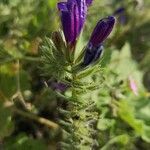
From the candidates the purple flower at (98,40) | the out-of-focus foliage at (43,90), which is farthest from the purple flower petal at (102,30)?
the out-of-focus foliage at (43,90)

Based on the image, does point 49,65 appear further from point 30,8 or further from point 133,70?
point 133,70

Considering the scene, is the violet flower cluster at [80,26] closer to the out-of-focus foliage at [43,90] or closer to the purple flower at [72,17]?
the purple flower at [72,17]

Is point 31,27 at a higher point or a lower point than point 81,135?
higher

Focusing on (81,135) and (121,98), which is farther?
(121,98)

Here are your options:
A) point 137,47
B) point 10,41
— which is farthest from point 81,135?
point 137,47

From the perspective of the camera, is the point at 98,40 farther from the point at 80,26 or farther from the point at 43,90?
the point at 43,90

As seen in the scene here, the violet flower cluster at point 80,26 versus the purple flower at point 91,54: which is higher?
the violet flower cluster at point 80,26

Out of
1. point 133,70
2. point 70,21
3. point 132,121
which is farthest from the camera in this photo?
point 133,70

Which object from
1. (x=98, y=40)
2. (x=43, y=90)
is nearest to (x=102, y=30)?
(x=98, y=40)

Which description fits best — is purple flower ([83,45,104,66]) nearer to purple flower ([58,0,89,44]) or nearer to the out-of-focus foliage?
purple flower ([58,0,89,44])
